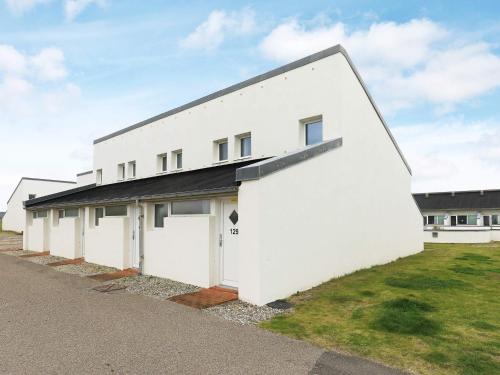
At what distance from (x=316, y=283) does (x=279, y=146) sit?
17.1 feet

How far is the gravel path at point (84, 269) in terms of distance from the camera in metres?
13.1

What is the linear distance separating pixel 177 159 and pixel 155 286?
28.5 feet

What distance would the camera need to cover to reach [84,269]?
1377cm

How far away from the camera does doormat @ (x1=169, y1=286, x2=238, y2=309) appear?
8.26 metres

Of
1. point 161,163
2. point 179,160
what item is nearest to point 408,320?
point 179,160

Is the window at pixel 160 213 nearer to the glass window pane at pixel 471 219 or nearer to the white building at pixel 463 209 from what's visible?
the white building at pixel 463 209

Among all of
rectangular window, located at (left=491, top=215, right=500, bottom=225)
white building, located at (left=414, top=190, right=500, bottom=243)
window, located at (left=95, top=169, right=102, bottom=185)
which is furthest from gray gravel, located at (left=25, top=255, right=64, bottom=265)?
rectangular window, located at (left=491, top=215, right=500, bottom=225)

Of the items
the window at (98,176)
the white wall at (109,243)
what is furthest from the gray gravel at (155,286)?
the window at (98,176)

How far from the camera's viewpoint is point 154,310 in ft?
25.7

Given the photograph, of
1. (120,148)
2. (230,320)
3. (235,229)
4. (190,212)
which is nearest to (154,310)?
(230,320)

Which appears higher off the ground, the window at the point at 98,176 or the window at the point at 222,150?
the window at the point at 222,150

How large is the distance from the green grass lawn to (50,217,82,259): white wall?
12484 mm

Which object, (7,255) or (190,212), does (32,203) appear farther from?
(190,212)

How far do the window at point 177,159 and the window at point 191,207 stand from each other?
6.32 meters
